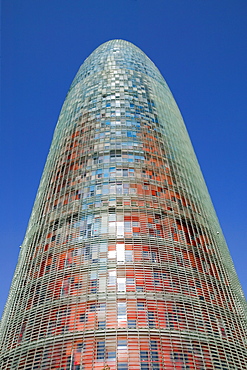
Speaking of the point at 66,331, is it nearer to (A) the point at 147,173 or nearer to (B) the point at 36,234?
(B) the point at 36,234

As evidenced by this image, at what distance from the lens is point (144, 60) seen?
318 feet

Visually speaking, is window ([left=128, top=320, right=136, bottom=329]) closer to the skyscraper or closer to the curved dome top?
the skyscraper

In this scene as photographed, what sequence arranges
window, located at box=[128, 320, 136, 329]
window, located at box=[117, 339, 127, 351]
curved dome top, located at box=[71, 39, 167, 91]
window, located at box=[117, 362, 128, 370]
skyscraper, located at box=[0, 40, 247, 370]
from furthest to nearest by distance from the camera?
curved dome top, located at box=[71, 39, 167, 91] < window, located at box=[128, 320, 136, 329] < skyscraper, located at box=[0, 40, 247, 370] < window, located at box=[117, 339, 127, 351] < window, located at box=[117, 362, 128, 370]

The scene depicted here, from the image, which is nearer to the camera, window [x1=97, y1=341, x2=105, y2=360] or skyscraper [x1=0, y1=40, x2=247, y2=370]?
window [x1=97, y1=341, x2=105, y2=360]

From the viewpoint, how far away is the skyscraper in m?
42.1

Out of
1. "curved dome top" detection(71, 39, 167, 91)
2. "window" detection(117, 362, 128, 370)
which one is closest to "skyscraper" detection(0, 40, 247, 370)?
"window" detection(117, 362, 128, 370)

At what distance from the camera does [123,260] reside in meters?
49.9

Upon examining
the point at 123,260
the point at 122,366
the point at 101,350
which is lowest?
the point at 122,366

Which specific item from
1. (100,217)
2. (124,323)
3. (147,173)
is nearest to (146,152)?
(147,173)

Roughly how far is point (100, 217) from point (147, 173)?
1233 cm

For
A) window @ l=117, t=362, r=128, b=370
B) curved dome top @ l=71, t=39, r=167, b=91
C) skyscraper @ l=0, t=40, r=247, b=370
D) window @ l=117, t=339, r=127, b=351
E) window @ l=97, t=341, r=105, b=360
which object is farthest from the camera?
curved dome top @ l=71, t=39, r=167, b=91

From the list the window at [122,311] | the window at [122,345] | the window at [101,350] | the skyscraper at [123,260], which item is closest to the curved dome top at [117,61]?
the skyscraper at [123,260]

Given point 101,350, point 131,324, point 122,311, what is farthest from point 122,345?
point 122,311

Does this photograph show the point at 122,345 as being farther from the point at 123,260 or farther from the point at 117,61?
the point at 117,61
